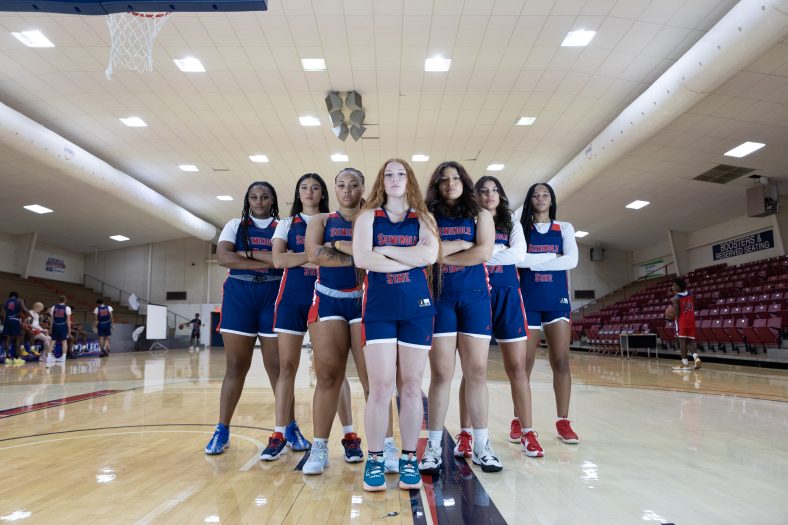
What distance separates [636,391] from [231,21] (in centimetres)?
740

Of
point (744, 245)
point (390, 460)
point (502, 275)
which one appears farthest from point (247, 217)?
point (744, 245)

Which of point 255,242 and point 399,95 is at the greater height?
point 399,95

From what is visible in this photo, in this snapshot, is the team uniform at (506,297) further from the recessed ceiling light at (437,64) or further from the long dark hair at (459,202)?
the recessed ceiling light at (437,64)

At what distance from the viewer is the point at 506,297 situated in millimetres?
2996

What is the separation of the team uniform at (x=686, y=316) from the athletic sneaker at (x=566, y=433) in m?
6.88

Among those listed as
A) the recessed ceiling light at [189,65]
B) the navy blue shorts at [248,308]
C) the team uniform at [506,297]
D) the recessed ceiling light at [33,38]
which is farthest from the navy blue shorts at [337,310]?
the recessed ceiling light at [33,38]

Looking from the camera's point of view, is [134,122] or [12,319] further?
[134,122]

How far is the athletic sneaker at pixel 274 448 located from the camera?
9.26 ft

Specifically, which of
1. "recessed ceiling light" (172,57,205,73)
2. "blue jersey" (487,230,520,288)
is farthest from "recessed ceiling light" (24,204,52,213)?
"blue jersey" (487,230,520,288)

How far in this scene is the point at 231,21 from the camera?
8.16 m

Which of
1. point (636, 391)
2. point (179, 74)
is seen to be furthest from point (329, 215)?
point (179, 74)

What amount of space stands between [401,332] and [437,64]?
7.96 m

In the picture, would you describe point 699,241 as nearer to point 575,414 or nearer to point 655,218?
point 655,218

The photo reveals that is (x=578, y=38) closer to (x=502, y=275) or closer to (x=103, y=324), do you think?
(x=502, y=275)
